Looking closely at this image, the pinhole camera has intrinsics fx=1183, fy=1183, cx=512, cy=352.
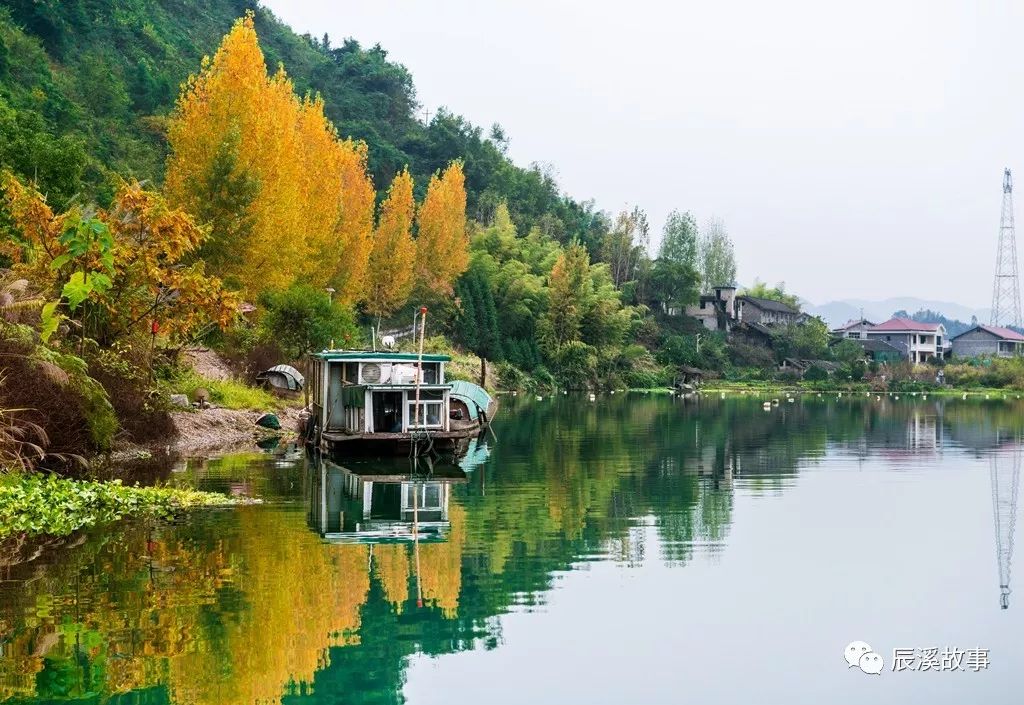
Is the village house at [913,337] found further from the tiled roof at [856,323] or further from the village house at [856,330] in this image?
the tiled roof at [856,323]

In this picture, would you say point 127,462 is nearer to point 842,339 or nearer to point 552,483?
point 552,483

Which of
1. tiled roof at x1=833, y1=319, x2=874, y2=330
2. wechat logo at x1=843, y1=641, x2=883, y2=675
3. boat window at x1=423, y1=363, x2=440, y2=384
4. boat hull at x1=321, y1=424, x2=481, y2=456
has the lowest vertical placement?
wechat logo at x1=843, y1=641, x2=883, y2=675

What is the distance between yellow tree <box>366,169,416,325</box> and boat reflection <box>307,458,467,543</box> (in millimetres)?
28519

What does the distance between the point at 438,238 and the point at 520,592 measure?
48406 mm

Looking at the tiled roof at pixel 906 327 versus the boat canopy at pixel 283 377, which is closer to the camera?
the boat canopy at pixel 283 377

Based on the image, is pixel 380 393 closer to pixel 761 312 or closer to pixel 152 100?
pixel 152 100

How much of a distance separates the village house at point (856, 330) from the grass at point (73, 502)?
289 feet

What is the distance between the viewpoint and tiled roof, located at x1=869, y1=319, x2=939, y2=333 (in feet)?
322

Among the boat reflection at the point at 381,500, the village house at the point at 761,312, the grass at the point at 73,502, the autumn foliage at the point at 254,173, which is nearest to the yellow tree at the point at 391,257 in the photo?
the autumn foliage at the point at 254,173

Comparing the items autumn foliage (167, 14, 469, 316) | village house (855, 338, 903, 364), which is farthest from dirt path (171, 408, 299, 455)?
village house (855, 338, 903, 364)

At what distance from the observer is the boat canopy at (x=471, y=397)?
31969mm

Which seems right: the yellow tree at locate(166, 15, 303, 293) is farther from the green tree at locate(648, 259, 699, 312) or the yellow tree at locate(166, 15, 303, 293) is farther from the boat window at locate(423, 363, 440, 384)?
the green tree at locate(648, 259, 699, 312)

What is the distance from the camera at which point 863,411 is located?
5422cm

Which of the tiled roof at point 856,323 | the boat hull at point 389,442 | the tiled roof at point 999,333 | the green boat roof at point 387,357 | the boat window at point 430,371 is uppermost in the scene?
the tiled roof at point 856,323
